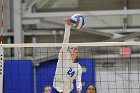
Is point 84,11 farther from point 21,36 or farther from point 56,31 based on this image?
point 21,36

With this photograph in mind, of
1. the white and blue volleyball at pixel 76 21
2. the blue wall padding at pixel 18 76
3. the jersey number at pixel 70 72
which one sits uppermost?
the white and blue volleyball at pixel 76 21

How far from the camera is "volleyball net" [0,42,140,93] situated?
21.2ft

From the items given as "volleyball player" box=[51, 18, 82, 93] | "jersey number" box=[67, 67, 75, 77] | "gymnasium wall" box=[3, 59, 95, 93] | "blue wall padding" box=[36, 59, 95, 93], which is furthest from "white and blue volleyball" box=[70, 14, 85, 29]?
"blue wall padding" box=[36, 59, 95, 93]

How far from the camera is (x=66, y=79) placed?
164 inches

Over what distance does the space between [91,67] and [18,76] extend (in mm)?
1531

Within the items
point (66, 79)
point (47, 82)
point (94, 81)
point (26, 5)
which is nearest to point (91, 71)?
point (94, 81)

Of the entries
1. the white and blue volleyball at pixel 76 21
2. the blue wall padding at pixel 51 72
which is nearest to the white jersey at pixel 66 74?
the white and blue volleyball at pixel 76 21

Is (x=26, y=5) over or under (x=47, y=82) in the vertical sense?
over

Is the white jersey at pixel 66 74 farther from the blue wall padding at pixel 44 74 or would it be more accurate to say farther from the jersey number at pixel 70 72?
the blue wall padding at pixel 44 74

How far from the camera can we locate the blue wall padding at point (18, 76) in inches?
241

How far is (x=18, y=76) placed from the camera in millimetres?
6410

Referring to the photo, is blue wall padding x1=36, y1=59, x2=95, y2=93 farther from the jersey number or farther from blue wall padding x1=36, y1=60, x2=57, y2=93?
the jersey number

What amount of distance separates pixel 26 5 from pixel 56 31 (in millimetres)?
860

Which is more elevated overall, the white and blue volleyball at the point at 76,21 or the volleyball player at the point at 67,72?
the white and blue volleyball at the point at 76,21
